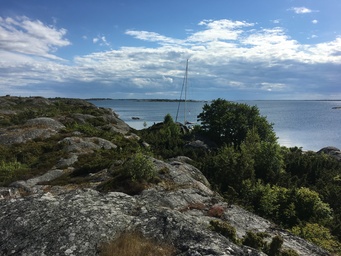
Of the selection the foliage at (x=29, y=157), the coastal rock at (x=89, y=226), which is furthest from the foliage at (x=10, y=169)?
the coastal rock at (x=89, y=226)

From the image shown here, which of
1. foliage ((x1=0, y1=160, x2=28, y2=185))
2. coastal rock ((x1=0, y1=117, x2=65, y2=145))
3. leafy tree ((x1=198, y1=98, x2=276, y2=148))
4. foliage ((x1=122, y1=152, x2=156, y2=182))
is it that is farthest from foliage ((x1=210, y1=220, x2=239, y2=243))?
leafy tree ((x1=198, y1=98, x2=276, y2=148))

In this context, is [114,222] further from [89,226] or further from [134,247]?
[134,247]

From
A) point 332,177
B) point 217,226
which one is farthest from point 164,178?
point 332,177

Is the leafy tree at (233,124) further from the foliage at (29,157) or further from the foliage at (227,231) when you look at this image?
the foliage at (227,231)

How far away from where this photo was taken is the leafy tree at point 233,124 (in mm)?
58688

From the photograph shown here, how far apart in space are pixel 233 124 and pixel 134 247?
5301cm

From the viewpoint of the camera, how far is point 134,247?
8.37 m

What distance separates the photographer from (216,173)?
31.6m

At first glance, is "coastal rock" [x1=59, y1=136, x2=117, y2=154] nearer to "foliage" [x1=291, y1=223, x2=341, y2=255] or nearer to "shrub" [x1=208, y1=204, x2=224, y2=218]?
"shrub" [x1=208, y1=204, x2=224, y2=218]

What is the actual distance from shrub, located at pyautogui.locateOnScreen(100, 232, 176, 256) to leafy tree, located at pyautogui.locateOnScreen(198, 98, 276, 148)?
50.5 metres

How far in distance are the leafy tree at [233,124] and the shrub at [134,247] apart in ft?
166

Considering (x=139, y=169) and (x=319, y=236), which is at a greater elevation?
(x=139, y=169)

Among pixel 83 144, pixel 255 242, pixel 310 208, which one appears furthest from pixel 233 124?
pixel 255 242

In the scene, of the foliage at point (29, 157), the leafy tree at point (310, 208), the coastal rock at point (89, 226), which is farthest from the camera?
the foliage at point (29, 157)
